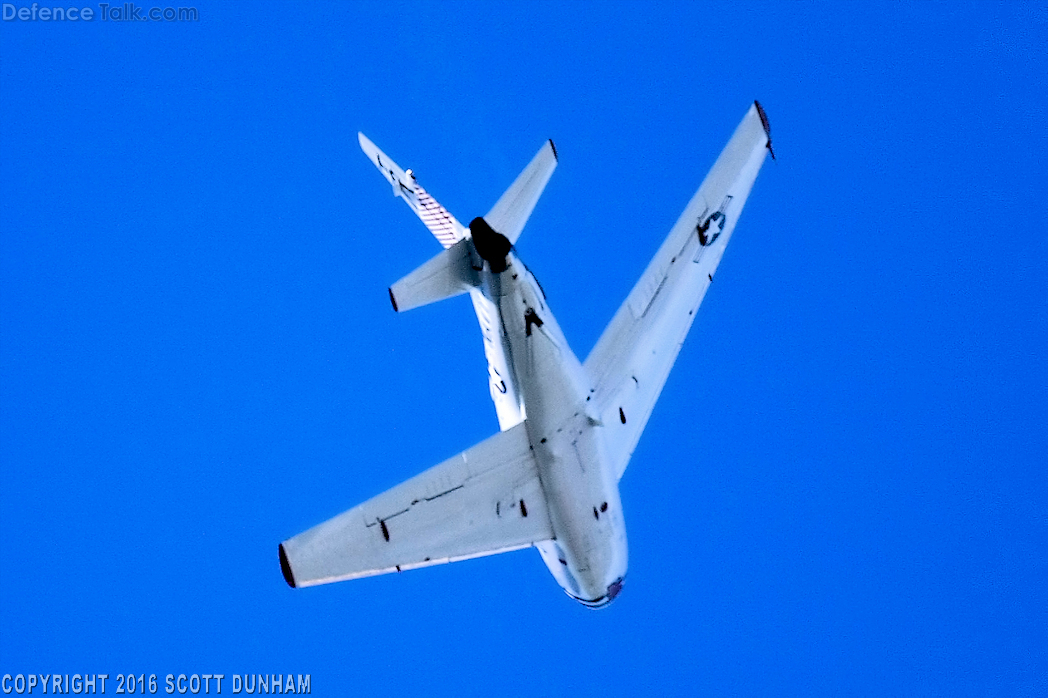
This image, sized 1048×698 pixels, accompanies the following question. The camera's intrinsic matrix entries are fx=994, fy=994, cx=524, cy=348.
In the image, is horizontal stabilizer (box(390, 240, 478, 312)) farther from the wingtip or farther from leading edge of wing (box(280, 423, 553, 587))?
the wingtip

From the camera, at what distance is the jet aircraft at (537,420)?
52.0 ft

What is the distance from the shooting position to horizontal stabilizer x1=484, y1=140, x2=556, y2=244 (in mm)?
16844

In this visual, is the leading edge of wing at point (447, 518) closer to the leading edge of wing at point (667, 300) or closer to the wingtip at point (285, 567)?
the wingtip at point (285, 567)

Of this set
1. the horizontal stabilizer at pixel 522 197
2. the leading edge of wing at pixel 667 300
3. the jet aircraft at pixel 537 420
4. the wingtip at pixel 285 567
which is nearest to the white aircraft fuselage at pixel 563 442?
the jet aircraft at pixel 537 420

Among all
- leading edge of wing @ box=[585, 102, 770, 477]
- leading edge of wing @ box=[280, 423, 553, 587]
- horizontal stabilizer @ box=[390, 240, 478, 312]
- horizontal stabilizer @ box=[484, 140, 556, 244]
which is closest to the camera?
horizontal stabilizer @ box=[390, 240, 478, 312]

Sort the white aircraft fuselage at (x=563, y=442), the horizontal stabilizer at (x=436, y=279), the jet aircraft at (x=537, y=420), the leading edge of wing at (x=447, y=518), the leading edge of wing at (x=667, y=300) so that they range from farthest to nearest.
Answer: the leading edge of wing at (x=667, y=300) < the leading edge of wing at (x=447, y=518) < the jet aircraft at (x=537, y=420) < the white aircraft fuselage at (x=563, y=442) < the horizontal stabilizer at (x=436, y=279)

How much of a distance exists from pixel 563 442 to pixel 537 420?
621mm

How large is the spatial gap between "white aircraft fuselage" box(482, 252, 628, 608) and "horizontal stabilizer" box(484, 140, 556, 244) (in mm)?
1419

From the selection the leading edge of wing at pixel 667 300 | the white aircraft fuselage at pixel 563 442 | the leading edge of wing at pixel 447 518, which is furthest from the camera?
the leading edge of wing at pixel 667 300

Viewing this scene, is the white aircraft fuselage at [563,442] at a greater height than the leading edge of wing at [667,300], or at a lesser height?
lesser

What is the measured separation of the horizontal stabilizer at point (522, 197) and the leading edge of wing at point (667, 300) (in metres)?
3.53

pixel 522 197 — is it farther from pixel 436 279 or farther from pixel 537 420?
pixel 537 420

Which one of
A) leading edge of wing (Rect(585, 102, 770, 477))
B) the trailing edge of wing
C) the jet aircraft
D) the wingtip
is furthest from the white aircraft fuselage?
the trailing edge of wing

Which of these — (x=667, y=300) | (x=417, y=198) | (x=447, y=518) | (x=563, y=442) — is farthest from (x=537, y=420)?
(x=417, y=198)
